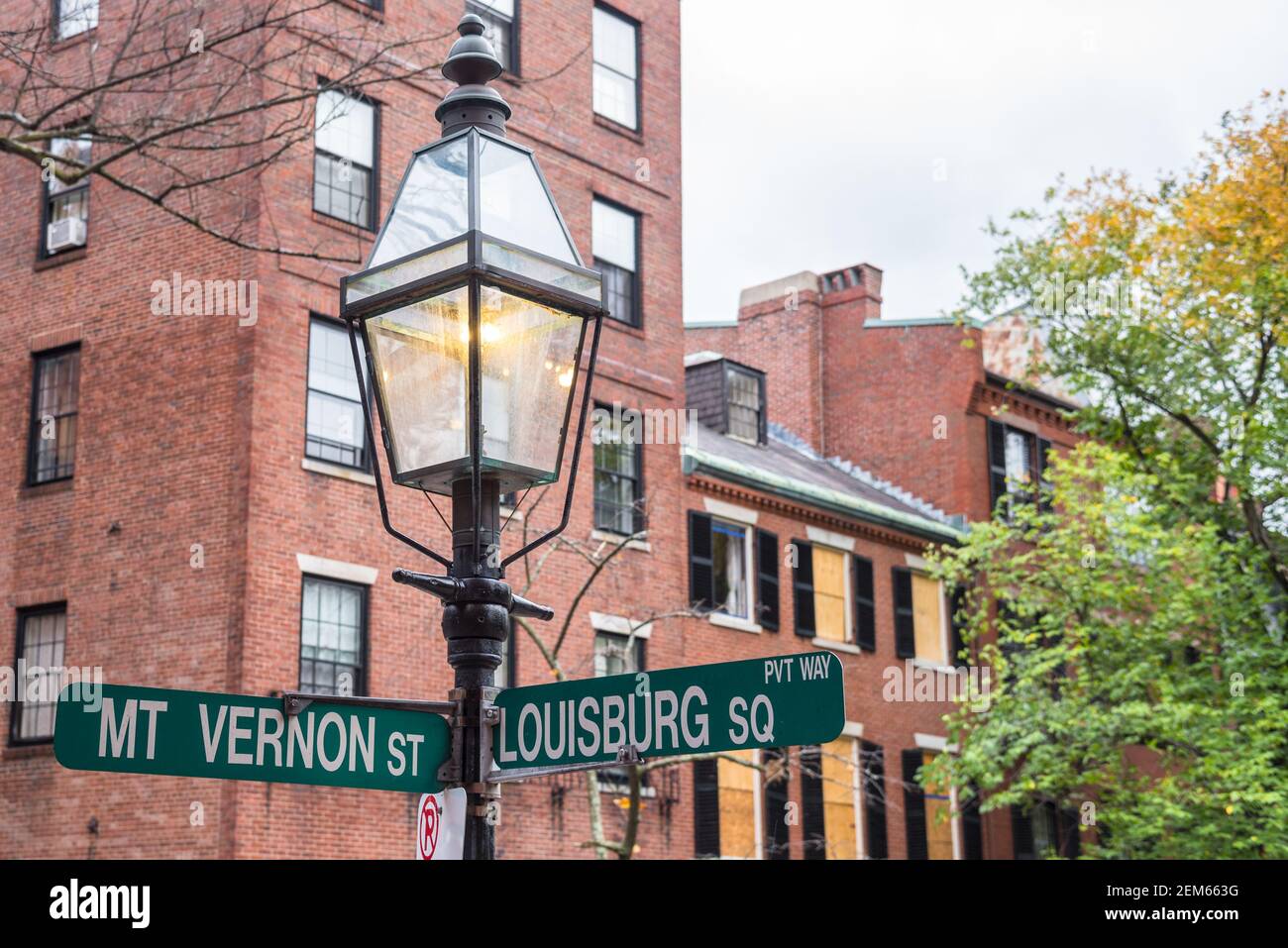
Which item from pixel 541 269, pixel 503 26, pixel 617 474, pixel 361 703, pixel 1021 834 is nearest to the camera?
pixel 361 703

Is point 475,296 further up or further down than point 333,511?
further down

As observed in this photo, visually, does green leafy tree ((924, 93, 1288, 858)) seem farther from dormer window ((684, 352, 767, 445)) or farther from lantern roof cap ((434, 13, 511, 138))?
lantern roof cap ((434, 13, 511, 138))

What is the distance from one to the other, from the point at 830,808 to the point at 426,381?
82.3 feet

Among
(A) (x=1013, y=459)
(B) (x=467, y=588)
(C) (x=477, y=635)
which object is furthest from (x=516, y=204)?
(A) (x=1013, y=459)

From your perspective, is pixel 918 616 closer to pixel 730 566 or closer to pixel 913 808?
pixel 913 808

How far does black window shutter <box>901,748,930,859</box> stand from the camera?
1212 inches

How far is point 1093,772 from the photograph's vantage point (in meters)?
24.1

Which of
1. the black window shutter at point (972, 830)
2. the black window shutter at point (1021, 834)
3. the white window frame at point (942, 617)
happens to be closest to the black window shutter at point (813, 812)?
the black window shutter at point (972, 830)

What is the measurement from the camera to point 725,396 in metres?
33.3

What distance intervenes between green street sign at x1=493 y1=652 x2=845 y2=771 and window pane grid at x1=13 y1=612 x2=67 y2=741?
59.5 feet

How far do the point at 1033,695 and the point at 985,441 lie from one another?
1098cm

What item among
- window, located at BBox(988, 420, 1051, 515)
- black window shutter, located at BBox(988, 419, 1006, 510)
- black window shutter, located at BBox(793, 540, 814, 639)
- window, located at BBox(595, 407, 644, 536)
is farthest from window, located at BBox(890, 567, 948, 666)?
window, located at BBox(595, 407, 644, 536)

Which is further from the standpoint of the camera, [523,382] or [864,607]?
[864,607]
